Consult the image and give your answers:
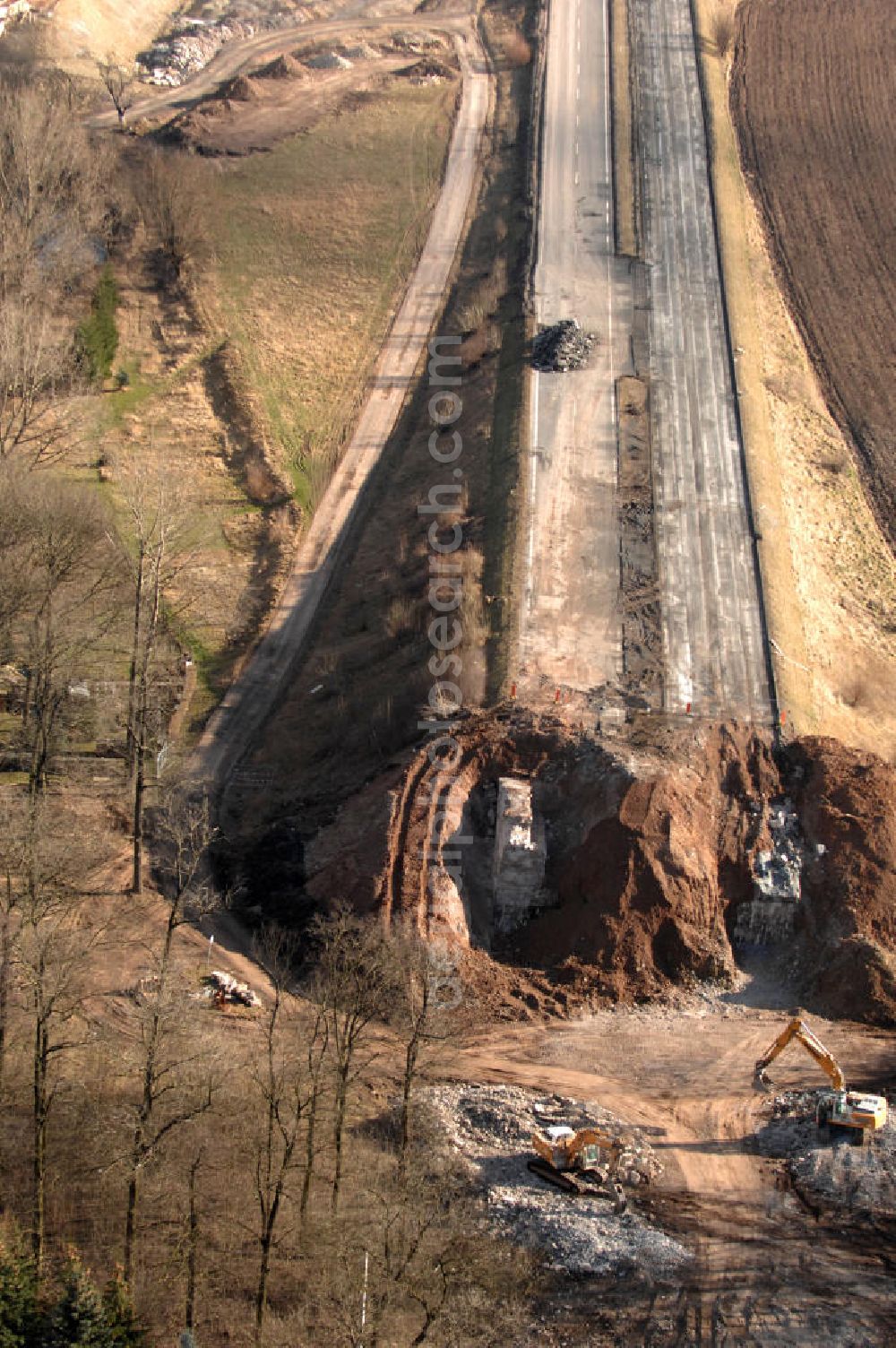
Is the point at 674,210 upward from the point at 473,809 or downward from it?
upward

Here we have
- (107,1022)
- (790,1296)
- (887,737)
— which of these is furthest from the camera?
(887,737)

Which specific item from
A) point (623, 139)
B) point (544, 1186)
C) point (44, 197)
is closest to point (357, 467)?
point (44, 197)

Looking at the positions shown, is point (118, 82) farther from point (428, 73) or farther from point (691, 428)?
point (691, 428)

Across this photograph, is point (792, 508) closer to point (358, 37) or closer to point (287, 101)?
point (287, 101)

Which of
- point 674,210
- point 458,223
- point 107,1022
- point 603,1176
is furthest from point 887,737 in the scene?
point 458,223

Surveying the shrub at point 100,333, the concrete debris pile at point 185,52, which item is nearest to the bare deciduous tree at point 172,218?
the shrub at point 100,333

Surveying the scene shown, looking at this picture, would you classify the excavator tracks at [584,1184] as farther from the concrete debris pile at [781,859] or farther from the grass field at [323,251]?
the grass field at [323,251]
